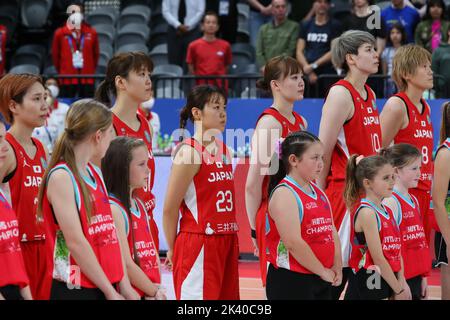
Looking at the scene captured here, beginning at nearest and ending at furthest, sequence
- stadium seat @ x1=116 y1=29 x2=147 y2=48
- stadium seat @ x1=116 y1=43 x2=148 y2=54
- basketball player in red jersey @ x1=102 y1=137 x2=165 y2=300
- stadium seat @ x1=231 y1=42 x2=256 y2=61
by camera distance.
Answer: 1. basketball player in red jersey @ x1=102 y1=137 x2=165 y2=300
2. stadium seat @ x1=231 y1=42 x2=256 y2=61
3. stadium seat @ x1=116 y1=43 x2=148 y2=54
4. stadium seat @ x1=116 y1=29 x2=147 y2=48

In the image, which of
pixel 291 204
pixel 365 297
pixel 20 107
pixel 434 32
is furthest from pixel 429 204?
pixel 434 32

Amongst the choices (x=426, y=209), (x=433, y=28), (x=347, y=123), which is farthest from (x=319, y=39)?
(x=347, y=123)

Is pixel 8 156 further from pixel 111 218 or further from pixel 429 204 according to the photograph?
pixel 429 204

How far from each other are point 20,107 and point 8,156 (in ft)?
0.96

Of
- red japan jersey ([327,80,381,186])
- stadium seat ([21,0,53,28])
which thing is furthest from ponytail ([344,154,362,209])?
stadium seat ([21,0,53,28])

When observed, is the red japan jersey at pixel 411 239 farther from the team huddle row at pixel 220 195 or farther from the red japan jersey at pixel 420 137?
the red japan jersey at pixel 420 137

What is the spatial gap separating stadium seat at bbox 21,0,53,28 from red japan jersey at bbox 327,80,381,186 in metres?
10.3

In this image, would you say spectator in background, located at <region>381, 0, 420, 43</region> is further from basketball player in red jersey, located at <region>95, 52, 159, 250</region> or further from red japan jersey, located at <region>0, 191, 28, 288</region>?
red japan jersey, located at <region>0, 191, 28, 288</region>

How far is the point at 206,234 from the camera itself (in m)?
5.61

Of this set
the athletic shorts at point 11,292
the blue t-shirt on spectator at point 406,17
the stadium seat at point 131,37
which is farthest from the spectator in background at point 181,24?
the athletic shorts at point 11,292

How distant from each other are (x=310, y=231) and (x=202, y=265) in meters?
0.81

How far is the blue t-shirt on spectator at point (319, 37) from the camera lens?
12087 millimetres

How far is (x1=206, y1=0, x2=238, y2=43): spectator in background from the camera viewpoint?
1338cm

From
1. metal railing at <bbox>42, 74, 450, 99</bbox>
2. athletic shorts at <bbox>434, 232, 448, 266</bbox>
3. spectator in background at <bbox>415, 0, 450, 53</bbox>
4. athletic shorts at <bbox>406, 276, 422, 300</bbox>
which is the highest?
spectator in background at <bbox>415, 0, 450, 53</bbox>
